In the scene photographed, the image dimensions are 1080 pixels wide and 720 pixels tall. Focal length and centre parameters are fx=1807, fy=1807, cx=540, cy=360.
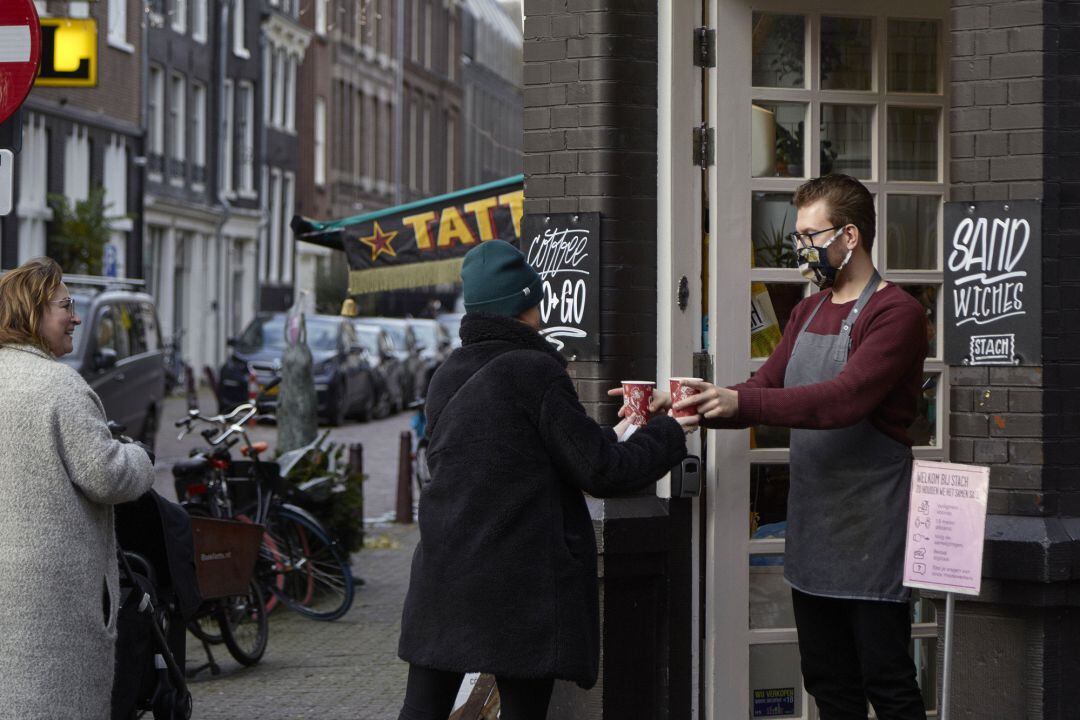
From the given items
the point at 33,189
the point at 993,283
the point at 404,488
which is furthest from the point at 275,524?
the point at 33,189

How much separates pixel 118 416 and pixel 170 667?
13.3 meters

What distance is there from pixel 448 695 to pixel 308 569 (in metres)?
5.66

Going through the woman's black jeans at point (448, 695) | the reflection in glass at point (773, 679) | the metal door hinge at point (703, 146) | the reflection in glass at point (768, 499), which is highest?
the metal door hinge at point (703, 146)

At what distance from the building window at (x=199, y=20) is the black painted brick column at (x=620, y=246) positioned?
123 ft

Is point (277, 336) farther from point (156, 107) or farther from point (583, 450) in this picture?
point (583, 450)

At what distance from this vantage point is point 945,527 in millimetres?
4957

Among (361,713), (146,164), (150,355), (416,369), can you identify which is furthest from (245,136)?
(361,713)

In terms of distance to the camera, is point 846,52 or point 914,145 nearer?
point 846,52

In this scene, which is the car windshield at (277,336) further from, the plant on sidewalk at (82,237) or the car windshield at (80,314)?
the car windshield at (80,314)

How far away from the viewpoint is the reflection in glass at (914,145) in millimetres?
6645

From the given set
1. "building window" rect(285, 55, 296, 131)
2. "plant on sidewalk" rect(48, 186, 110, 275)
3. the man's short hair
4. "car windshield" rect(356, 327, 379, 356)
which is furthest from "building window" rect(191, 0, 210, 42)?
the man's short hair

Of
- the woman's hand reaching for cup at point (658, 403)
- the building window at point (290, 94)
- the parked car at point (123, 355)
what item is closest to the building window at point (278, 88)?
the building window at point (290, 94)

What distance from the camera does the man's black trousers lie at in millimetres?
5027

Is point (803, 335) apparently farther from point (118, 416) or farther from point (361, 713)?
point (118, 416)
